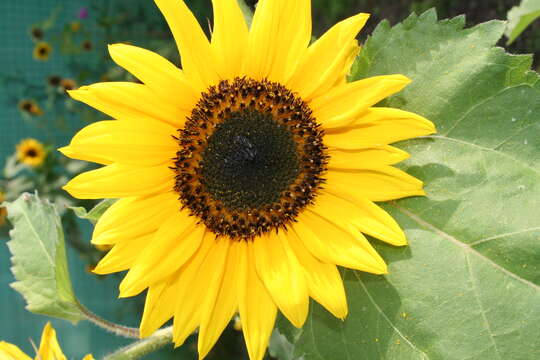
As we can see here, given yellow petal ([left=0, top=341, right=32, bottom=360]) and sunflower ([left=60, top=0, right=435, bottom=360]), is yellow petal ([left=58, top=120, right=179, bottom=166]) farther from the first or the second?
yellow petal ([left=0, top=341, right=32, bottom=360])

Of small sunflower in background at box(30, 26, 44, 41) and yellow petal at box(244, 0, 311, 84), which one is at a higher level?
yellow petal at box(244, 0, 311, 84)

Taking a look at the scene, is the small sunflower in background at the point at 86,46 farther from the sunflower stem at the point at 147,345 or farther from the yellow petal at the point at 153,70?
the yellow petal at the point at 153,70

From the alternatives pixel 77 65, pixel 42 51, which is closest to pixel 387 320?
pixel 77 65

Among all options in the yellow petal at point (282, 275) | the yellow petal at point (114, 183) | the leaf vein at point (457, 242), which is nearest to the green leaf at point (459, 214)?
the leaf vein at point (457, 242)

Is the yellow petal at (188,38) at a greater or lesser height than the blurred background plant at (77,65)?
greater

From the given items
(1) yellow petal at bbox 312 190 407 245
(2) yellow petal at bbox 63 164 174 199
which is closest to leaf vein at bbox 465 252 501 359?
(1) yellow petal at bbox 312 190 407 245

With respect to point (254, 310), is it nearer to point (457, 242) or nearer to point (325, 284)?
point (325, 284)
